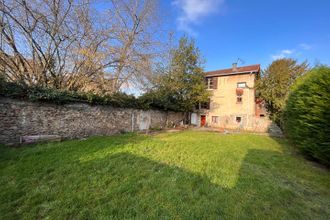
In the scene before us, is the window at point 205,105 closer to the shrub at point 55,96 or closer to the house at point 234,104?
the house at point 234,104

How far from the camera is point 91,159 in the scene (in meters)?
4.71

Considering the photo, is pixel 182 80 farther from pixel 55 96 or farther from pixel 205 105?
pixel 55 96

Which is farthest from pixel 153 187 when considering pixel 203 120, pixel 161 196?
pixel 203 120

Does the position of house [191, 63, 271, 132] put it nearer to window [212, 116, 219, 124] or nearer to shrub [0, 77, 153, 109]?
window [212, 116, 219, 124]

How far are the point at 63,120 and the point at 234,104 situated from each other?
15872 millimetres

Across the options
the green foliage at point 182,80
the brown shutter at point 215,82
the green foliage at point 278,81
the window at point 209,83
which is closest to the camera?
the green foliage at point 278,81

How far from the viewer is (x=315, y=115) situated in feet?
16.8

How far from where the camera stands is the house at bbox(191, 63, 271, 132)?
1655 cm

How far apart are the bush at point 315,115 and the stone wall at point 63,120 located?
9916 millimetres

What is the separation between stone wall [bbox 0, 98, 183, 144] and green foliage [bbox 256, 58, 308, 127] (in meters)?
11.7

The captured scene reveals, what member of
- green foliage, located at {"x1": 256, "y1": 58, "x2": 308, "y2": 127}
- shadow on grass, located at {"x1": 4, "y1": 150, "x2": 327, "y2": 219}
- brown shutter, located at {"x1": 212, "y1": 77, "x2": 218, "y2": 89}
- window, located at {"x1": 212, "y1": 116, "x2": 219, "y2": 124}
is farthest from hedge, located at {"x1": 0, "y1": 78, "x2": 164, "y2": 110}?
green foliage, located at {"x1": 256, "y1": 58, "x2": 308, "y2": 127}

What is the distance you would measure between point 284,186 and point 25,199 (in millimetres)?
5214

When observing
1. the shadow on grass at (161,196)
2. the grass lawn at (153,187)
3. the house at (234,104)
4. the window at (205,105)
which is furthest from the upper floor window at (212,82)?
the shadow on grass at (161,196)

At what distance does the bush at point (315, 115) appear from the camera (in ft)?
15.9
